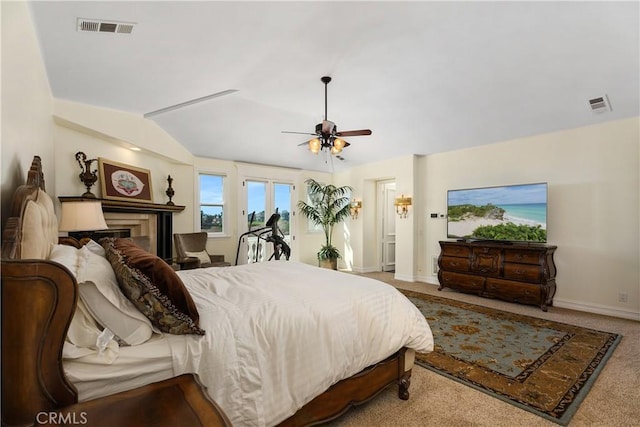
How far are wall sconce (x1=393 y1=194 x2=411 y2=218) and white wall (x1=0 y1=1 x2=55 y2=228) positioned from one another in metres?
5.11

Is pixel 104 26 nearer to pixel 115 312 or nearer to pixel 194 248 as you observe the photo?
pixel 115 312

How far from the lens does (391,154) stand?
5.82m

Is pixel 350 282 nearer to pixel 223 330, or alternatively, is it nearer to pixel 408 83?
pixel 223 330

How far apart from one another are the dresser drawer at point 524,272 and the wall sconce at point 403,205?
78.7 inches

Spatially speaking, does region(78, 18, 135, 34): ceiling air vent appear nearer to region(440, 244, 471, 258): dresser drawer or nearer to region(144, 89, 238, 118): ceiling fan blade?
region(144, 89, 238, 118): ceiling fan blade

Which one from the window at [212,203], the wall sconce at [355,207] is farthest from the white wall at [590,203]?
the window at [212,203]

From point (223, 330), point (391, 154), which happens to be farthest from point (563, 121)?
point (223, 330)

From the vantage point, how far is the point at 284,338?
59.0 inches

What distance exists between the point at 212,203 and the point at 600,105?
5887 millimetres

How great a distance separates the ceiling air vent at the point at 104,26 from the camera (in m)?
2.15

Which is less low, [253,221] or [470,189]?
[470,189]

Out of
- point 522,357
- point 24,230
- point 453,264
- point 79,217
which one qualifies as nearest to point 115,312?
point 24,230

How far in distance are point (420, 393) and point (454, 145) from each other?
4.15 m

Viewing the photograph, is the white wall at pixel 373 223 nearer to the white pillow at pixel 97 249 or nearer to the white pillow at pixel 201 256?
the white pillow at pixel 201 256
